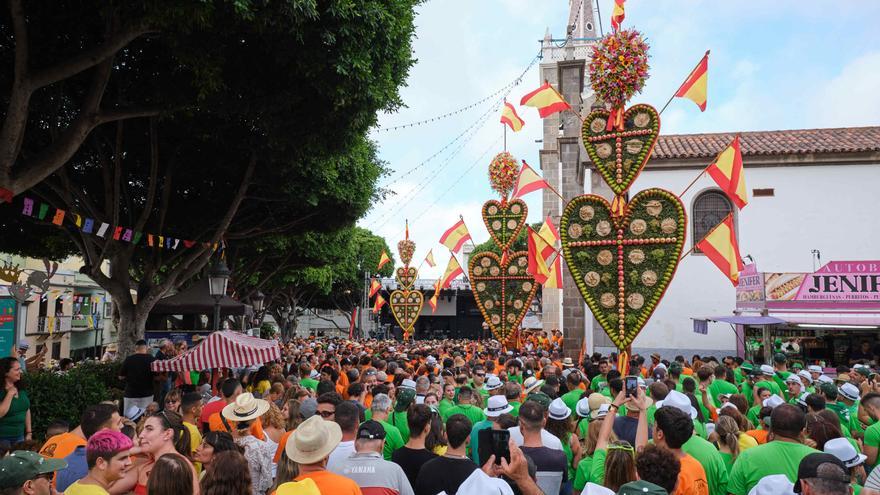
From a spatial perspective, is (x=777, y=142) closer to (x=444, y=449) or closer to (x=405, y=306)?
(x=405, y=306)

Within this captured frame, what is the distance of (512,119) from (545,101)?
9.23m

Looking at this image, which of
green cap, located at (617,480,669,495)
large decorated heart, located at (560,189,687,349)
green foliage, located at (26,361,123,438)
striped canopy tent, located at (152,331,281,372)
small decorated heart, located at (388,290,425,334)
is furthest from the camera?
small decorated heart, located at (388,290,425,334)

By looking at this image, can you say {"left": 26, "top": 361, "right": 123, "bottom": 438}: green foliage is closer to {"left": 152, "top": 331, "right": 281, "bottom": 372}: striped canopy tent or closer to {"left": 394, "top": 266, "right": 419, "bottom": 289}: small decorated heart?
{"left": 152, "top": 331, "right": 281, "bottom": 372}: striped canopy tent

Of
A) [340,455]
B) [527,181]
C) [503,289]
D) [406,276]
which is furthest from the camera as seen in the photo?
[406,276]

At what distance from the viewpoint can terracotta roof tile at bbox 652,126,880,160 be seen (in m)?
21.0

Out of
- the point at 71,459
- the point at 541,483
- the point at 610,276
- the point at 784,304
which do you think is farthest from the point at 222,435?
the point at 784,304

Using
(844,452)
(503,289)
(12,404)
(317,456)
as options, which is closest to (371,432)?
(317,456)

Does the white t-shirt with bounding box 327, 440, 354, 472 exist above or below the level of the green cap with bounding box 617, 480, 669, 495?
below

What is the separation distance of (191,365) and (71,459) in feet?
16.2

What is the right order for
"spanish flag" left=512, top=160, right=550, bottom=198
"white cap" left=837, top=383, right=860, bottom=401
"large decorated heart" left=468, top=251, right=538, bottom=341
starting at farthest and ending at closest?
"large decorated heart" left=468, top=251, right=538, bottom=341, "spanish flag" left=512, top=160, right=550, bottom=198, "white cap" left=837, top=383, right=860, bottom=401

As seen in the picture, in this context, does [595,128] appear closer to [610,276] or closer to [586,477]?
[610,276]

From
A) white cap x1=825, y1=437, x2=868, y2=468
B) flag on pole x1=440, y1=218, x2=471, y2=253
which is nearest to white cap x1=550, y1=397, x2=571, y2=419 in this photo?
white cap x1=825, y1=437, x2=868, y2=468

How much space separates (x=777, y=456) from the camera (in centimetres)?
441

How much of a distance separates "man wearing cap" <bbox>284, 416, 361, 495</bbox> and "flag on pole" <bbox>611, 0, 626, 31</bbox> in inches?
482
